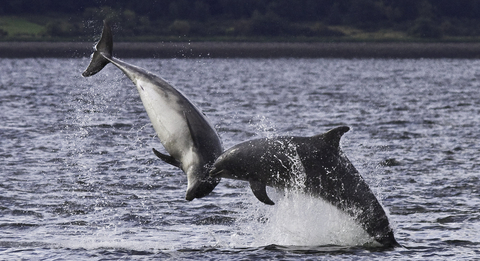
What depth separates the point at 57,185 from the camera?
2486 centimetres

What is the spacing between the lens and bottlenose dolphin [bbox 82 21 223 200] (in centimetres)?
1456

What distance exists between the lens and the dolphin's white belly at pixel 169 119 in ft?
48.5

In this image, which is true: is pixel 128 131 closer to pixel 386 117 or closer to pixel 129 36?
pixel 386 117

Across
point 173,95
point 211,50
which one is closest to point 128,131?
point 173,95

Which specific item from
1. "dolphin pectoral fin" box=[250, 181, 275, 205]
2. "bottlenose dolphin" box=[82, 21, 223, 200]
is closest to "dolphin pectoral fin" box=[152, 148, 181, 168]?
"bottlenose dolphin" box=[82, 21, 223, 200]

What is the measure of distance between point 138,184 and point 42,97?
3640 cm

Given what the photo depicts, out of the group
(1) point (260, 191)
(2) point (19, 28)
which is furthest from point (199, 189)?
(2) point (19, 28)

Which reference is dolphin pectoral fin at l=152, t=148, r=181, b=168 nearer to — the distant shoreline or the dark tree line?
the distant shoreline

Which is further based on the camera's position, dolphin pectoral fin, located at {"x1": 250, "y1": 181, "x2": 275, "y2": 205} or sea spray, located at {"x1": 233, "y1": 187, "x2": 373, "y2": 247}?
sea spray, located at {"x1": 233, "y1": 187, "x2": 373, "y2": 247}

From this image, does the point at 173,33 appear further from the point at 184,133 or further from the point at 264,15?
the point at 184,133

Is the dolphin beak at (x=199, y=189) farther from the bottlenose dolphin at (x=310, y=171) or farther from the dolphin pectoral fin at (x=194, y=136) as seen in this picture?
the dolphin pectoral fin at (x=194, y=136)

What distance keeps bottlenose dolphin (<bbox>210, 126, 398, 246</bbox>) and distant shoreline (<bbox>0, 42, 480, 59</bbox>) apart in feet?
432

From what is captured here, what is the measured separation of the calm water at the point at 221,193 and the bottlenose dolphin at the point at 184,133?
2452 mm

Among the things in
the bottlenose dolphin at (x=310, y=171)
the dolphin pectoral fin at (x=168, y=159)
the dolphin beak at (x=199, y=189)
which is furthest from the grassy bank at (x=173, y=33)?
the dolphin beak at (x=199, y=189)
